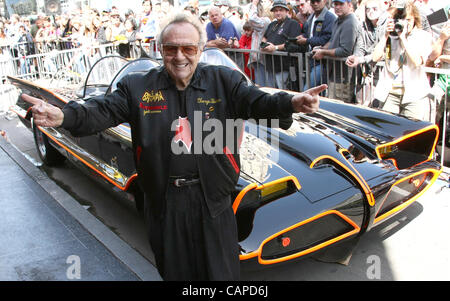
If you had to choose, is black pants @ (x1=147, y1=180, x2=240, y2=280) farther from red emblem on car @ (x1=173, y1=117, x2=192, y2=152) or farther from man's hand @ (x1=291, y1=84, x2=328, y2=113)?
man's hand @ (x1=291, y1=84, x2=328, y2=113)

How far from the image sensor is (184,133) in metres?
2.18

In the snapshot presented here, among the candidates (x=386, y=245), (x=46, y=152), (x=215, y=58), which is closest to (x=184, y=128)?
(x=386, y=245)

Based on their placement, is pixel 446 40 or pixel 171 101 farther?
pixel 446 40

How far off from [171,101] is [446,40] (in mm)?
4411

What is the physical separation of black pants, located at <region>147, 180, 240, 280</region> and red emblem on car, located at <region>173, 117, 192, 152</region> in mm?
211

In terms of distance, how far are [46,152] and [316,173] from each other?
387 cm

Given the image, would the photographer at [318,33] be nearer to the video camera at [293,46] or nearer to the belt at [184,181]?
the video camera at [293,46]

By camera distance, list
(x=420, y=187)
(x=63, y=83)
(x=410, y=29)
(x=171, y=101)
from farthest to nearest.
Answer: (x=63, y=83) → (x=410, y=29) → (x=420, y=187) → (x=171, y=101)

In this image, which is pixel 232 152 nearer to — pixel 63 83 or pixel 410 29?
pixel 410 29

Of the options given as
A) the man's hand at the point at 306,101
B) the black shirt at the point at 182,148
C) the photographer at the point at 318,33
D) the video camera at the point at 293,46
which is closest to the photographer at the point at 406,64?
the photographer at the point at 318,33

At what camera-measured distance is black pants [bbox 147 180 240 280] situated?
2230mm

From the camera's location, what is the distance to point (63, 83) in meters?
5.85

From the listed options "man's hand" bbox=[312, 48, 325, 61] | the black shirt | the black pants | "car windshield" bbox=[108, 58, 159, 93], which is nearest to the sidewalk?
the black pants
